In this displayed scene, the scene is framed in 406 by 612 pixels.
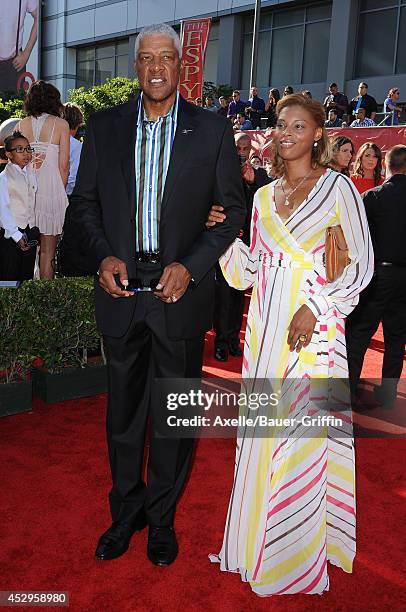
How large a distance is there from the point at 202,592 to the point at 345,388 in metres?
1.09

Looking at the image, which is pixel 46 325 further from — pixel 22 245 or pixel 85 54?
pixel 85 54

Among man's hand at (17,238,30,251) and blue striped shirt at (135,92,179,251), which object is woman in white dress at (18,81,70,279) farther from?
blue striped shirt at (135,92,179,251)

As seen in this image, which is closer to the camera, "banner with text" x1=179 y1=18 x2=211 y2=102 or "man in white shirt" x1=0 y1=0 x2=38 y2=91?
"banner with text" x1=179 y1=18 x2=211 y2=102

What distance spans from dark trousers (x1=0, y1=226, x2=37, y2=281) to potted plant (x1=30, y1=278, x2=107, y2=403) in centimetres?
99

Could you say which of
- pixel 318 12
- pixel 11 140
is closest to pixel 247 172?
pixel 11 140

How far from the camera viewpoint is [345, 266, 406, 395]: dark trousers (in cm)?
514

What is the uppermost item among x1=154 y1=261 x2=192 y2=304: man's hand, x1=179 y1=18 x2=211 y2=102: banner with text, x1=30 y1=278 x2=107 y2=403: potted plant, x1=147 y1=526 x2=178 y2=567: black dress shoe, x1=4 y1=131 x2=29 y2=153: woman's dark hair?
x1=179 y1=18 x2=211 y2=102: banner with text

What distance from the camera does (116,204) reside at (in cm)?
274

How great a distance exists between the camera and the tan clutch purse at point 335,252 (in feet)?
8.58

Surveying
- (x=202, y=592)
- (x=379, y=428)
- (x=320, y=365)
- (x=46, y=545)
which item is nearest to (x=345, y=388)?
(x=320, y=365)

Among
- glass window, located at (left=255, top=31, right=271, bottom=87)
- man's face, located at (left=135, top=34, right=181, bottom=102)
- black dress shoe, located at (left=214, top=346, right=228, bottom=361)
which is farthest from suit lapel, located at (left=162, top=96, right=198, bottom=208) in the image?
glass window, located at (left=255, top=31, right=271, bottom=87)

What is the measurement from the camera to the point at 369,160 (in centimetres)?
598

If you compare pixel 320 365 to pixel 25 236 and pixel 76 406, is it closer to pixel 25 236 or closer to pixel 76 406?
pixel 76 406

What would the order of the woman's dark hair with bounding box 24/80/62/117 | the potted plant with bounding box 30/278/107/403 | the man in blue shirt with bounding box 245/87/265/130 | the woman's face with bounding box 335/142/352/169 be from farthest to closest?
the man in blue shirt with bounding box 245/87/265/130 → the woman's face with bounding box 335/142/352/169 → the woman's dark hair with bounding box 24/80/62/117 → the potted plant with bounding box 30/278/107/403
